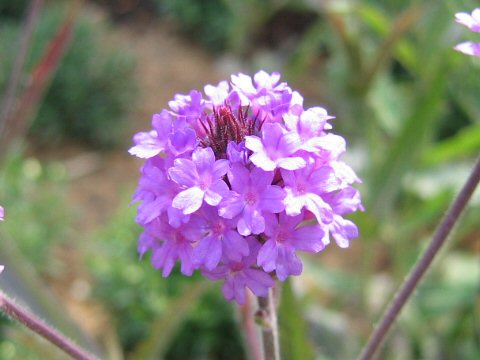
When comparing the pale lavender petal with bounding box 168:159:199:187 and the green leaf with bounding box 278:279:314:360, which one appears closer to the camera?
the pale lavender petal with bounding box 168:159:199:187

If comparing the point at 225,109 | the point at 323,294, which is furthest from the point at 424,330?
the point at 225,109

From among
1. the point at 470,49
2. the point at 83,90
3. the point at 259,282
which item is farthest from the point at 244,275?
the point at 83,90

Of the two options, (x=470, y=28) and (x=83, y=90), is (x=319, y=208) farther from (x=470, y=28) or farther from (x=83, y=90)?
(x=83, y=90)

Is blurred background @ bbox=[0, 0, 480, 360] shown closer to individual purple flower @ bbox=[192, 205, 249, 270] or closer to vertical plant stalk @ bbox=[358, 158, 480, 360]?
vertical plant stalk @ bbox=[358, 158, 480, 360]

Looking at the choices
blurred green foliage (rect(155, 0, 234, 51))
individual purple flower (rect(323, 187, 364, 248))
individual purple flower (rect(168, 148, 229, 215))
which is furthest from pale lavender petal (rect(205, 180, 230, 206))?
blurred green foliage (rect(155, 0, 234, 51))

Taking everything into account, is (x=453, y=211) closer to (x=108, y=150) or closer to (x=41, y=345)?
(x=41, y=345)

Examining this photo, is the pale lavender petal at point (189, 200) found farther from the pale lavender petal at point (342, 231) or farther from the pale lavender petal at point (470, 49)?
the pale lavender petal at point (470, 49)
